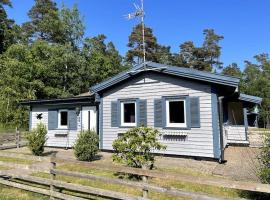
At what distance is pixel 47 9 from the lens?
4481 cm

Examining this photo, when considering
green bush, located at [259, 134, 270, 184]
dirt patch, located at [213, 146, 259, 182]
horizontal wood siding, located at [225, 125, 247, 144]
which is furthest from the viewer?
horizontal wood siding, located at [225, 125, 247, 144]

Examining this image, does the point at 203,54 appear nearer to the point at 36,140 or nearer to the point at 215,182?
the point at 36,140

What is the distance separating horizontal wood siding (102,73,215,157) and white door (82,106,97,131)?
122 centimetres

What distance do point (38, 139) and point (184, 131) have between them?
680 centimetres

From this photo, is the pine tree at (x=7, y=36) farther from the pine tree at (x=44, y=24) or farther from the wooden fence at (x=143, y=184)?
the wooden fence at (x=143, y=184)

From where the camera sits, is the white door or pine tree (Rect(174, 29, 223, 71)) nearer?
the white door

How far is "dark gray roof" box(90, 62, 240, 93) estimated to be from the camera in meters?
10.0

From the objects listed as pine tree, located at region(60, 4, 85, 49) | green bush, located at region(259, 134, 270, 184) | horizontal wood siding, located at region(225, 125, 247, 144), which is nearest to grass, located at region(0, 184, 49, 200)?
green bush, located at region(259, 134, 270, 184)

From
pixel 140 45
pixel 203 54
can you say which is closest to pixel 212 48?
pixel 203 54

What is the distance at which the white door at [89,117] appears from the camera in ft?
46.0

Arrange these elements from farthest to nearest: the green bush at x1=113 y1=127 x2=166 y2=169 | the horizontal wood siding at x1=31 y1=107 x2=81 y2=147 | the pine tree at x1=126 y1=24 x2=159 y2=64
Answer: the pine tree at x1=126 y1=24 x2=159 y2=64
the horizontal wood siding at x1=31 y1=107 x2=81 y2=147
the green bush at x1=113 y1=127 x2=166 y2=169

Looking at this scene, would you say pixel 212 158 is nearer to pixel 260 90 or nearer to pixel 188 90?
pixel 188 90

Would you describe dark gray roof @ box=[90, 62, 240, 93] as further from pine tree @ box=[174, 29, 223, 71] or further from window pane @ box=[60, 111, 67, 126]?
pine tree @ box=[174, 29, 223, 71]

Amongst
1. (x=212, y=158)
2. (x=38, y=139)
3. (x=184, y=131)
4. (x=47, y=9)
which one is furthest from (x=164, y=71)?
(x=47, y=9)
